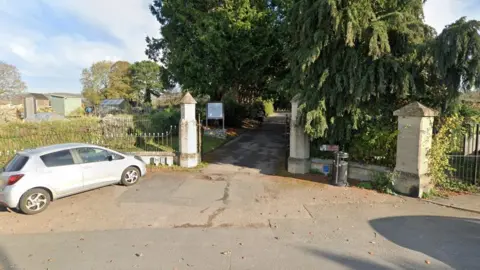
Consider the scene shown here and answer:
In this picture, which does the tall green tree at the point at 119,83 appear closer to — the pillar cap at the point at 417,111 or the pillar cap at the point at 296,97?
the pillar cap at the point at 296,97

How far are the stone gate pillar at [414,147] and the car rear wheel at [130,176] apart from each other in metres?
7.70

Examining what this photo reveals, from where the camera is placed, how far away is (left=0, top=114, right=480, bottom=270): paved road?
14.0 feet

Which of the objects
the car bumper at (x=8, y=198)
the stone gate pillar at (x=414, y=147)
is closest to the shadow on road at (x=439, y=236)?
the stone gate pillar at (x=414, y=147)

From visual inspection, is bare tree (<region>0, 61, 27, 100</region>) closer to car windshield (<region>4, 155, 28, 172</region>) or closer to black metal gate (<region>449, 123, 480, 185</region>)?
car windshield (<region>4, 155, 28, 172</region>)

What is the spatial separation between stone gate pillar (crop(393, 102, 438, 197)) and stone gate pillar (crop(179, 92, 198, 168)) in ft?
22.6

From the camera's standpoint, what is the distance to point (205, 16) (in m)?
15.7

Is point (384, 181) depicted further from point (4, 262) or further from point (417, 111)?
point (4, 262)

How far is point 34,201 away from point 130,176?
8.29ft

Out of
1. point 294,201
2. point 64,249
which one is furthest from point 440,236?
point 64,249

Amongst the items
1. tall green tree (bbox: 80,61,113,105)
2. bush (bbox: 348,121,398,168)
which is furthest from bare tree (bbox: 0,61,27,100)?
bush (bbox: 348,121,398,168)

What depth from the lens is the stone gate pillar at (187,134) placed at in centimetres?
1045

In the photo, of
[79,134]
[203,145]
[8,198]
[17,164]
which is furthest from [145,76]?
[8,198]

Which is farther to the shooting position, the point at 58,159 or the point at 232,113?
the point at 232,113

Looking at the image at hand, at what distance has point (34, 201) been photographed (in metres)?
6.34
